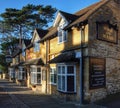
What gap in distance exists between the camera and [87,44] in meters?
17.1

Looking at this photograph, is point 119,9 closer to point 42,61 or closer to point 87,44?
point 87,44

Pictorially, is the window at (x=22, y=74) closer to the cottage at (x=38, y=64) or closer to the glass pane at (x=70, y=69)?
the cottage at (x=38, y=64)

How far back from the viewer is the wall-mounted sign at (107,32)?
59.3 feet

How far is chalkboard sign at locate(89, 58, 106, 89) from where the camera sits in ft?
56.3

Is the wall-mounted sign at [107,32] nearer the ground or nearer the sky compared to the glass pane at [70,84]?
nearer the sky

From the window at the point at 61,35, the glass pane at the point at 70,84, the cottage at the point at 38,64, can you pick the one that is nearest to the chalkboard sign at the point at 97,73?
the glass pane at the point at 70,84

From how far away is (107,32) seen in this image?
18.8 meters

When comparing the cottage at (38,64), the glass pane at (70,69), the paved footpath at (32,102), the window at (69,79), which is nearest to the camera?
the paved footpath at (32,102)

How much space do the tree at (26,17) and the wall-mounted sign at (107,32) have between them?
33385 millimetres

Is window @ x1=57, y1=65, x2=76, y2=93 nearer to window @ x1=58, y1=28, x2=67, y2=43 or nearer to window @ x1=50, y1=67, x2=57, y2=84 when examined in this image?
window @ x1=58, y1=28, x2=67, y2=43

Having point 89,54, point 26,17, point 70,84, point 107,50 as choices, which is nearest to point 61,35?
point 107,50

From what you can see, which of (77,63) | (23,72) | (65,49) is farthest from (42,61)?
(23,72)

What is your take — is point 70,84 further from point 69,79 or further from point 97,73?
point 97,73

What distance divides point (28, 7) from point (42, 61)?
28073 mm
